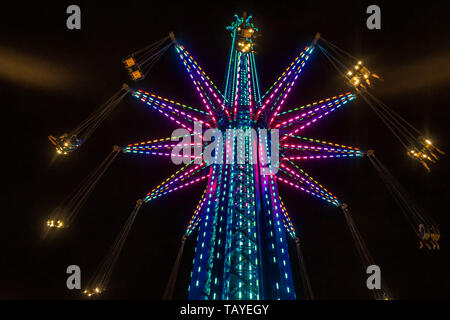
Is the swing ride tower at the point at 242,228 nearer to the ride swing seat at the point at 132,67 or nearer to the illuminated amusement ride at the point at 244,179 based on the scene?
the illuminated amusement ride at the point at 244,179

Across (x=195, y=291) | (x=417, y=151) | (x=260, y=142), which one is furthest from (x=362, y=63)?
(x=195, y=291)

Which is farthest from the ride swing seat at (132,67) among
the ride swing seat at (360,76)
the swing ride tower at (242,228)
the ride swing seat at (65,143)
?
the ride swing seat at (360,76)

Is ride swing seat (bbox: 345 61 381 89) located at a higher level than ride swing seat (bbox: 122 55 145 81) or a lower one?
lower

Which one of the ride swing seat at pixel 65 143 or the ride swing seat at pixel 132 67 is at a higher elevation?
the ride swing seat at pixel 132 67

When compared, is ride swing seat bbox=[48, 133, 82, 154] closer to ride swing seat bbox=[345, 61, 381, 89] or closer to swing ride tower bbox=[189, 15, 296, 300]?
swing ride tower bbox=[189, 15, 296, 300]

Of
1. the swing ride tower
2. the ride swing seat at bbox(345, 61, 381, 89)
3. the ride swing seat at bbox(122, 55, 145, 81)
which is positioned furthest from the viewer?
the ride swing seat at bbox(122, 55, 145, 81)

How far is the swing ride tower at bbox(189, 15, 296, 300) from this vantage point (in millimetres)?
9781

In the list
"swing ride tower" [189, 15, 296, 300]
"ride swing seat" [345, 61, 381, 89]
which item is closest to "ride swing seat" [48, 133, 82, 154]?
"swing ride tower" [189, 15, 296, 300]

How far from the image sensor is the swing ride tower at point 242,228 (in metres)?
9.78

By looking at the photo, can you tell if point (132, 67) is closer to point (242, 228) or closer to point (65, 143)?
point (65, 143)

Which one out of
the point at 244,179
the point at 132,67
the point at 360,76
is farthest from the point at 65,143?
the point at 360,76

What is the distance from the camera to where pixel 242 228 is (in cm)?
1124
